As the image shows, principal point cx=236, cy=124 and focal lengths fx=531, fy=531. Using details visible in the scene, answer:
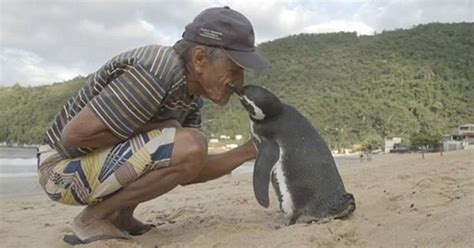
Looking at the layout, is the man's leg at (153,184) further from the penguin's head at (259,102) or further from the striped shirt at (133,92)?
the penguin's head at (259,102)

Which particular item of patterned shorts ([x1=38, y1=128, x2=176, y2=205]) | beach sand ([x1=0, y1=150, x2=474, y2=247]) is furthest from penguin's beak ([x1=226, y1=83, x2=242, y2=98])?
beach sand ([x1=0, y1=150, x2=474, y2=247])

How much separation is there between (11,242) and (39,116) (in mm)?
43420

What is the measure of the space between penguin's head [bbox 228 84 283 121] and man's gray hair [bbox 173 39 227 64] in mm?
345

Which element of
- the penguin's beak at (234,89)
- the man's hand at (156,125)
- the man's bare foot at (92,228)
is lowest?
the man's bare foot at (92,228)

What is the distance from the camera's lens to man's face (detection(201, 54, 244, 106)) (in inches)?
99.7

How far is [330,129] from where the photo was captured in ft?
194

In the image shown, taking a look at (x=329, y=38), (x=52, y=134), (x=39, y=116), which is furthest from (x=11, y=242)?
(x=329, y=38)

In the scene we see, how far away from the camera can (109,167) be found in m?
2.59

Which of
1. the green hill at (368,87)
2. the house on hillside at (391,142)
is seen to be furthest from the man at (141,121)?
the house on hillside at (391,142)

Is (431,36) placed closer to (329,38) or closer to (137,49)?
(329,38)

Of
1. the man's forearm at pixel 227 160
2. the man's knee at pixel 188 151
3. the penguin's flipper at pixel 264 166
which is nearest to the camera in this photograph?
the man's knee at pixel 188 151

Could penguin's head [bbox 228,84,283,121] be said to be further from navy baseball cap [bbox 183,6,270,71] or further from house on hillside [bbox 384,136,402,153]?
house on hillside [bbox 384,136,402,153]

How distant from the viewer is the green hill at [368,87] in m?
53.9

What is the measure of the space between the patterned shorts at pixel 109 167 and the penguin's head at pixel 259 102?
48 centimetres
